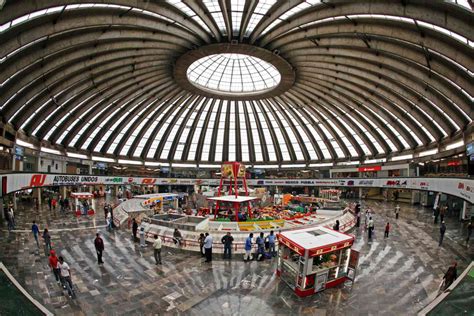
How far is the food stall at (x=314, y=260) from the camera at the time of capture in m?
9.99

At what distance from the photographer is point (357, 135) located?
1722 inches

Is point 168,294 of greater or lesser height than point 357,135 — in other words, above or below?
below

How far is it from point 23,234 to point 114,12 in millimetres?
16631

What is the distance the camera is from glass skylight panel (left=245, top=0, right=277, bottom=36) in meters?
18.3

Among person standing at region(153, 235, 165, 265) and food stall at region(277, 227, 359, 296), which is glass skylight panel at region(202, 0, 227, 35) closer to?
person standing at region(153, 235, 165, 265)

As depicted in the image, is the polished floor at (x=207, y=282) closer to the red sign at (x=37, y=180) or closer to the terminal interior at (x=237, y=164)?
the terminal interior at (x=237, y=164)

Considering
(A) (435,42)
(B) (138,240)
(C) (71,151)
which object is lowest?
(B) (138,240)

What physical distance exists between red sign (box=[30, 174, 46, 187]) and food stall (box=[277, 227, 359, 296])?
80.0 ft

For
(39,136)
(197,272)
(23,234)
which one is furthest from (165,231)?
(39,136)

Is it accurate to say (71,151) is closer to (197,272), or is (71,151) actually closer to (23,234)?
(23,234)

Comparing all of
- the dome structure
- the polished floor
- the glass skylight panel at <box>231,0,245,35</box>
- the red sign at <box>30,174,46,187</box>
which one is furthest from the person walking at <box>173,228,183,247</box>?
the red sign at <box>30,174,46,187</box>

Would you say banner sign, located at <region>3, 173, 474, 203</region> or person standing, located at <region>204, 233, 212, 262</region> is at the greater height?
banner sign, located at <region>3, 173, 474, 203</region>

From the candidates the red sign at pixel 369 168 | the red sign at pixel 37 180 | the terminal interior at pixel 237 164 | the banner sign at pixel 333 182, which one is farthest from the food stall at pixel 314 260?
the red sign at pixel 369 168

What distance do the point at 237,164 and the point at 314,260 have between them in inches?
741
